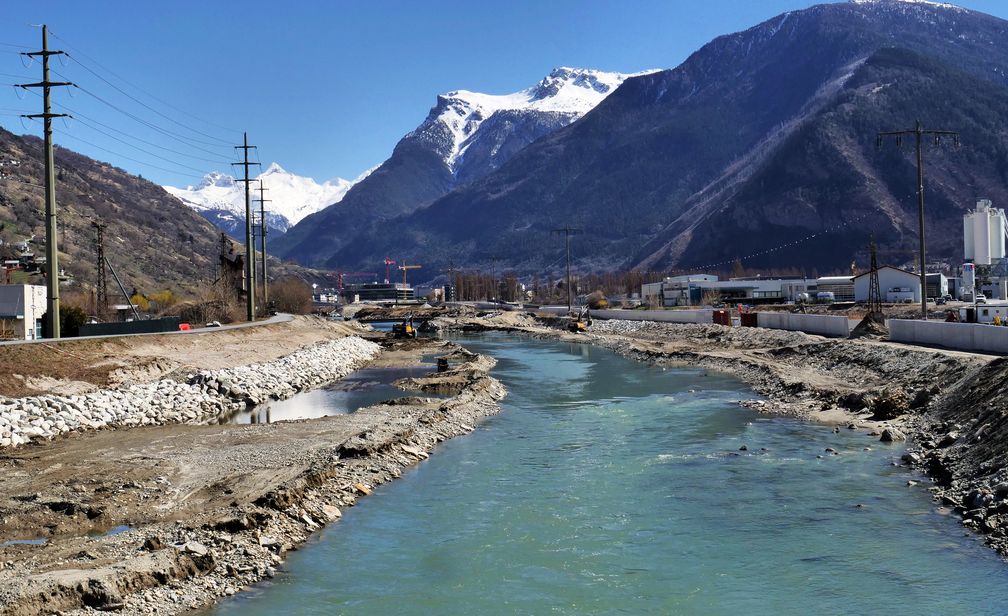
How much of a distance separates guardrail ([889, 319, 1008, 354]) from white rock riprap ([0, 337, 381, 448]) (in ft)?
105

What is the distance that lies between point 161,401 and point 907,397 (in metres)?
28.1

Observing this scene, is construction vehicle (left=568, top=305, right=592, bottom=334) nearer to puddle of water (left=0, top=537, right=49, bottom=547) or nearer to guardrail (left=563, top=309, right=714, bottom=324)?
guardrail (left=563, top=309, right=714, bottom=324)

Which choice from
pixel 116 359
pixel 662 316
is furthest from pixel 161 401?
pixel 662 316

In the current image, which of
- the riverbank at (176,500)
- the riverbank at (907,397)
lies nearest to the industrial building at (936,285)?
the riverbank at (907,397)

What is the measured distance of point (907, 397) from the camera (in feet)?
99.9

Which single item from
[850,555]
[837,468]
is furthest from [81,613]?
[837,468]

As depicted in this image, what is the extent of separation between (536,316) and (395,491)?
387 feet

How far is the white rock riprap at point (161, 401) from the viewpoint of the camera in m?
26.6

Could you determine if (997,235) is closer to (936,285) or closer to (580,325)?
(936,285)

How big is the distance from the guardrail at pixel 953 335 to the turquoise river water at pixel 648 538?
501 inches

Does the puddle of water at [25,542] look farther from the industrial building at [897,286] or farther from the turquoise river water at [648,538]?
the industrial building at [897,286]

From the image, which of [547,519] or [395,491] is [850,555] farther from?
[395,491]

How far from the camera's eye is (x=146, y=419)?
31266 mm

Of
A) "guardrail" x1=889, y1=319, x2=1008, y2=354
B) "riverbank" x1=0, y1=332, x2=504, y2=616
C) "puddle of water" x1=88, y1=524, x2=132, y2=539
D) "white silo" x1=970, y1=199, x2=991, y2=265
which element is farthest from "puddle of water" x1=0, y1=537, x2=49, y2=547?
"white silo" x1=970, y1=199, x2=991, y2=265
